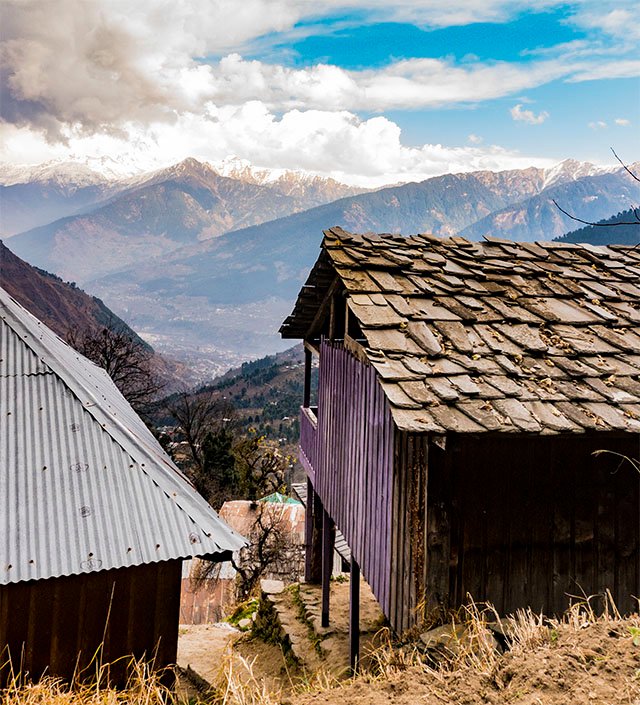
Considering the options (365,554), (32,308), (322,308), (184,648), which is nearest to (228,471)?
(184,648)

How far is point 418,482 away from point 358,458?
250 centimetres

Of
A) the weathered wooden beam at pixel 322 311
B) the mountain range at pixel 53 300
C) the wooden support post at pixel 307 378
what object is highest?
the mountain range at pixel 53 300

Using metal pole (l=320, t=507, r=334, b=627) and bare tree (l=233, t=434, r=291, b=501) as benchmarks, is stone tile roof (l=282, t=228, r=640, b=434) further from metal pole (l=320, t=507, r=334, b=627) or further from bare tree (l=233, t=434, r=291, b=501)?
bare tree (l=233, t=434, r=291, b=501)

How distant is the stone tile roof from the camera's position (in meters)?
Answer: 5.97

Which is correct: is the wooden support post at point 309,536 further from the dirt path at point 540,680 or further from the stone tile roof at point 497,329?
the dirt path at point 540,680

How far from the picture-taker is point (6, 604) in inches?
245

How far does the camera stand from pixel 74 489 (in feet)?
21.7

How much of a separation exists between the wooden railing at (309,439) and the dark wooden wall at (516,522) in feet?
19.8

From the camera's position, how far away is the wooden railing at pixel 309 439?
42.9ft

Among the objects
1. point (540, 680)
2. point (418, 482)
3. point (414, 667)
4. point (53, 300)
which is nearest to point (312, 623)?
point (418, 482)

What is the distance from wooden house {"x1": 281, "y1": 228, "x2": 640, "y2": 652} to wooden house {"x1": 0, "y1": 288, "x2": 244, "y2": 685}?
2.04 meters

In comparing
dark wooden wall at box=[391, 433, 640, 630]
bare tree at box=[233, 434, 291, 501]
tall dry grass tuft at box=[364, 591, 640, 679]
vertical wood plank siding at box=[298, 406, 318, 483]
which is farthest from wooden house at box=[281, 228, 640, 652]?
bare tree at box=[233, 434, 291, 501]

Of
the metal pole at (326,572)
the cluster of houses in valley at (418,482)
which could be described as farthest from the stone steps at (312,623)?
the cluster of houses in valley at (418,482)

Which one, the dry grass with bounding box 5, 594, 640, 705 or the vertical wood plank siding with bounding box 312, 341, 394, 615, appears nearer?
the dry grass with bounding box 5, 594, 640, 705
